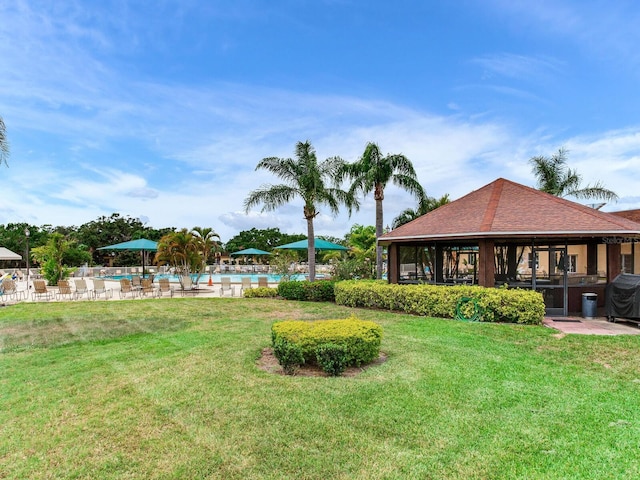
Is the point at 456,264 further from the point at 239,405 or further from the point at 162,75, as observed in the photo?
the point at 162,75

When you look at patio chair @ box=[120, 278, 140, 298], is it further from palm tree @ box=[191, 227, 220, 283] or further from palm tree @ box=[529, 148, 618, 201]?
palm tree @ box=[529, 148, 618, 201]

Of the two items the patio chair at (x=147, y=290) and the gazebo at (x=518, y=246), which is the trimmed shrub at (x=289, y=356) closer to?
the gazebo at (x=518, y=246)

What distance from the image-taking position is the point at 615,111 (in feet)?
57.3

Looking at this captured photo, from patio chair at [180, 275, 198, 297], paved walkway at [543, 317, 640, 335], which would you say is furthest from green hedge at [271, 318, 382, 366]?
patio chair at [180, 275, 198, 297]

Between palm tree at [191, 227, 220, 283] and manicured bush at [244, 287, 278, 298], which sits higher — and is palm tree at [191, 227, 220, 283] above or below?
above

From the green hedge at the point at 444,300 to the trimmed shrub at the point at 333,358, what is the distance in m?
6.56

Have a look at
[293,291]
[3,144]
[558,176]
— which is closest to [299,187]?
[293,291]

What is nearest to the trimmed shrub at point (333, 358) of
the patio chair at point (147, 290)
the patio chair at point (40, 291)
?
the patio chair at point (147, 290)

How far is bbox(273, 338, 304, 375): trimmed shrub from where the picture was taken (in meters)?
6.41

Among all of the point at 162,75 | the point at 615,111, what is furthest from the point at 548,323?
the point at 162,75

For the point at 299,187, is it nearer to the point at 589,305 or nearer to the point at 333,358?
the point at 589,305

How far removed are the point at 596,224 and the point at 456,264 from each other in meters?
4.58

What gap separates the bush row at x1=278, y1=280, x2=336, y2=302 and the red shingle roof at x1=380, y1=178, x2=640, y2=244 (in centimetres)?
306

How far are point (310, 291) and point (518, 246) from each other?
815cm
